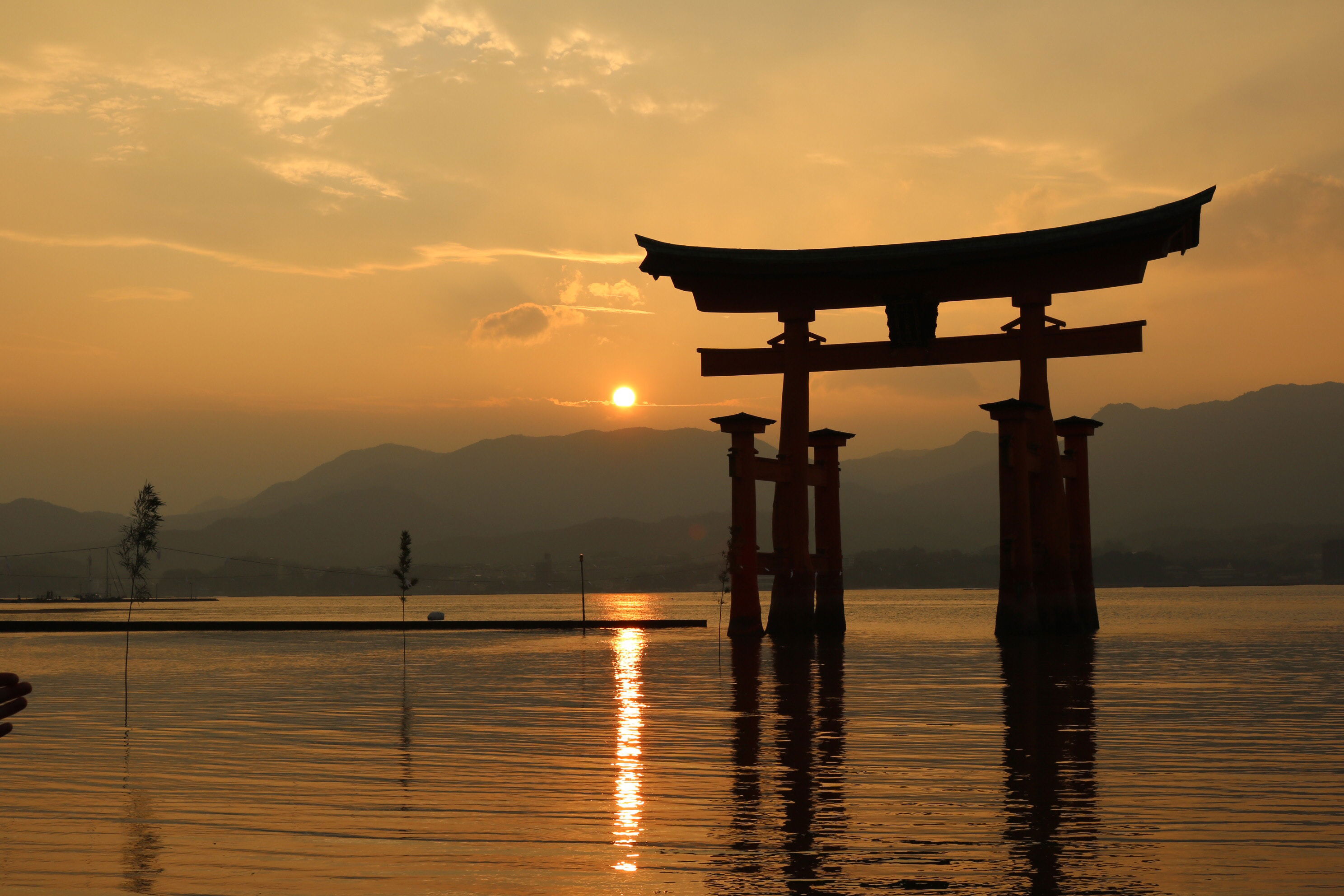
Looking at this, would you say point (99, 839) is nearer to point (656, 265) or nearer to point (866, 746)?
point (866, 746)

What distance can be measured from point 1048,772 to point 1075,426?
42.3 meters

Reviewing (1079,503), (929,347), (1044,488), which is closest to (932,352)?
(929,347)

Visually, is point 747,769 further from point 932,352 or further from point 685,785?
point 932,352

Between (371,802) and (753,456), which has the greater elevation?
(753,456)

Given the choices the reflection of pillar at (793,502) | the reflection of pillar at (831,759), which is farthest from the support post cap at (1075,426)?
the reflection of pillar at (831,759)

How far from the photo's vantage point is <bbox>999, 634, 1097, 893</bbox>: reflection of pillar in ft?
28.5

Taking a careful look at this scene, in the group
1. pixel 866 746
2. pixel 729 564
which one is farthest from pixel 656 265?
pixel 866 746

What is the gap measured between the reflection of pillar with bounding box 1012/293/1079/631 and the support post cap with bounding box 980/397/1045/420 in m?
1.56

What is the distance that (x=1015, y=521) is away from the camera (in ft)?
141

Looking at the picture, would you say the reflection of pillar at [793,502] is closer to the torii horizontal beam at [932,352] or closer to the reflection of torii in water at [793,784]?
the torii horizontal beam at [932,352]

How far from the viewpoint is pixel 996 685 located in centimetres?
2608

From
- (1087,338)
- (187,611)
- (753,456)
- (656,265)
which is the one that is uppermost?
(656,265)

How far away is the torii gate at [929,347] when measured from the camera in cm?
4288

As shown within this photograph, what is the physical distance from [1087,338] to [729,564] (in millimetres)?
15043
